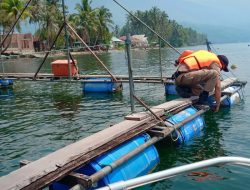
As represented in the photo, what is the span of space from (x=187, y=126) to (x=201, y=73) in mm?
2073

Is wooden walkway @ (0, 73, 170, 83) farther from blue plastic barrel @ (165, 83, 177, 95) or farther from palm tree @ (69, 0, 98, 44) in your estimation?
palm tree @ (69, 0, 98, 44)

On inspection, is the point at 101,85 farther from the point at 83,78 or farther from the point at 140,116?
the point at 140,116

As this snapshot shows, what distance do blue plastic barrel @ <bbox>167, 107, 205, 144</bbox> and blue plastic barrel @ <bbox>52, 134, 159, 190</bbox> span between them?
1.50 metres

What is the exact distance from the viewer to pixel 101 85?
1991cm

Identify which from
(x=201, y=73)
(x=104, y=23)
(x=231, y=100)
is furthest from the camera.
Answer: (x=104, y=23)

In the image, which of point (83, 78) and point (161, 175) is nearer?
point (161, 175)

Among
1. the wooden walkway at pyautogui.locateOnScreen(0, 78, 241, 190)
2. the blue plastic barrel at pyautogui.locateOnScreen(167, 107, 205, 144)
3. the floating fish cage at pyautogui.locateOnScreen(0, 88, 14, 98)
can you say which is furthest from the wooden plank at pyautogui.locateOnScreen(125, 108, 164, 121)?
the floating fish cage at pyautogui.locateOnScreen(0, 88, 14, 98)

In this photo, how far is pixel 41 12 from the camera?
275 ft

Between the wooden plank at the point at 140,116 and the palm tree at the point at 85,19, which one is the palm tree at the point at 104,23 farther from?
the wooden plank at the point at 140,116

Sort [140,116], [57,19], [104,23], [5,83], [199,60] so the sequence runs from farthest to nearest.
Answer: [104,23] → [57,19] → [5,83] → [199,60] → [140,116]

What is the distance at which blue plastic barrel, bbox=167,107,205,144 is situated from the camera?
957 cm

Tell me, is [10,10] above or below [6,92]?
above

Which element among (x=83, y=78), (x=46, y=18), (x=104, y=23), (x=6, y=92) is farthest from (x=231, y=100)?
(x=104, y=23)

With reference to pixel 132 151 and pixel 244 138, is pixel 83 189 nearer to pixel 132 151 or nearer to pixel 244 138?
pixel 132 151
